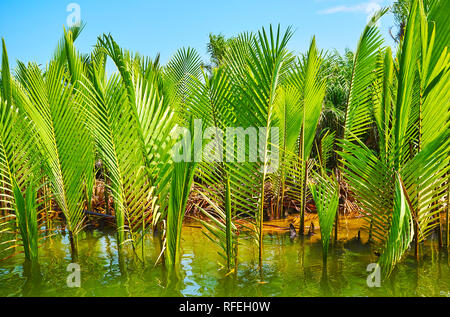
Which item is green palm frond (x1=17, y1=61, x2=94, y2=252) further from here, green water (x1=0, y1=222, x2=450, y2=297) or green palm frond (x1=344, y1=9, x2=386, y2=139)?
green palm frond (x1=344, y1=9, x2=386, y2=139)

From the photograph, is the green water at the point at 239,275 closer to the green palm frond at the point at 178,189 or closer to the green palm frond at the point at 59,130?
the green palm frond at the point at 178,189

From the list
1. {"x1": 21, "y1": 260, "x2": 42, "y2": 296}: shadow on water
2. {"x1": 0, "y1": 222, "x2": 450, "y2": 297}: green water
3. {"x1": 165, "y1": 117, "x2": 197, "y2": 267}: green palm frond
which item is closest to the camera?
{"x1": 165, "y1": 117, "x2": 197, "y2": 267}: green palm frond

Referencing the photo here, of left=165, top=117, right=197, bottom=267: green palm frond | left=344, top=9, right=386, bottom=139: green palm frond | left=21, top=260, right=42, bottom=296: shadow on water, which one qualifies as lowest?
left=21, top=260, right=42, bottom=296: shadow on water

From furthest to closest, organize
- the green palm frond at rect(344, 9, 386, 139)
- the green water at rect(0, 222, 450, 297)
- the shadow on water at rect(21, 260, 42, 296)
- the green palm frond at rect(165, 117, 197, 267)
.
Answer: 1. the green palm frond at rect(344, 9, 386, 139)
2. the shadow on water at rect(21, 260, 42, 296)
3. the green water at rect(0, 222, 450, 297)
4. the green palm frond at rect(165, 117, 197, 267)

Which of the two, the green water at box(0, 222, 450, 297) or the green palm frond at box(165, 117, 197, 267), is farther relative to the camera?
the green water at box(0, 222, 450, 297)

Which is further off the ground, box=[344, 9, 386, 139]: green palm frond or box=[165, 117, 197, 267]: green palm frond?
box=[344, 9, 386, 139]: green palm frond

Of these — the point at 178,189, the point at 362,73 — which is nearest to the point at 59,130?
the point at 178,189

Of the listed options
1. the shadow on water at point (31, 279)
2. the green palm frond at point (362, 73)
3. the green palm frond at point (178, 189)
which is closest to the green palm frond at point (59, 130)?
the shadow on water at point (31, 279)

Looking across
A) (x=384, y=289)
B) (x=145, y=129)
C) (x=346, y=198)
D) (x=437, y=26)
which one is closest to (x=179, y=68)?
(x=145, y=129)

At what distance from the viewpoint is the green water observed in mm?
2264

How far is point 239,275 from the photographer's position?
249 centimetres

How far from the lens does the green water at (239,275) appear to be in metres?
2.26

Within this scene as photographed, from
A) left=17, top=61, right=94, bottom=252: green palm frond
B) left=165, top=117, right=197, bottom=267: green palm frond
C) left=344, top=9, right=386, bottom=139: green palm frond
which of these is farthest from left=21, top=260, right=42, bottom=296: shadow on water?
left=344, top=9, right=386, bottom=139: green palm frond
